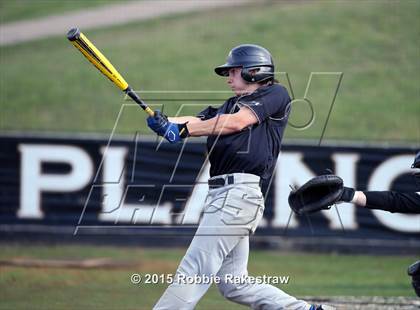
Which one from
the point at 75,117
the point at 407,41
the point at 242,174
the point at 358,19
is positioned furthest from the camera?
the point at 358,19

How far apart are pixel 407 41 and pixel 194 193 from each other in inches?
381

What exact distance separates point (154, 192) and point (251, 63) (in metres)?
6.87

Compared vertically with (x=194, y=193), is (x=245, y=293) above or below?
below

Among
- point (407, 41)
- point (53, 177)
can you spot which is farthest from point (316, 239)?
point (407, 41)

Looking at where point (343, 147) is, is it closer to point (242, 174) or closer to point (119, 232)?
point (119, 232)

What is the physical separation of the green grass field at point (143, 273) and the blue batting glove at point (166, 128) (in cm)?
268

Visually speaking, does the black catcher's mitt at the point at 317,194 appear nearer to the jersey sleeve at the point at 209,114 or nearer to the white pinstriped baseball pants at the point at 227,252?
the white pinstriped baseball pants at the point at 227,252

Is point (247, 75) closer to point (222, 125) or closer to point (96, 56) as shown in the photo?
point (222, 125)

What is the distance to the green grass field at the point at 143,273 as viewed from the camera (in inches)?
337

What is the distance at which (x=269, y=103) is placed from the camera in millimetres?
6059

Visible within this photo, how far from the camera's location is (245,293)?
Result: 20.0 ft

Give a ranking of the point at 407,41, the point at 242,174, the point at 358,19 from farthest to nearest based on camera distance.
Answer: the point at 358,19 < the point at 407,41 < the point at 242,174

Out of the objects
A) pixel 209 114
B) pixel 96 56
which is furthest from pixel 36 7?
pixel 209 114

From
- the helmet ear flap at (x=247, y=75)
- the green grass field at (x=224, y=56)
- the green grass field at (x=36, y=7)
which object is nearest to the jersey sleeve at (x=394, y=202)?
the helmet ear flap at (x=247, y=75)
